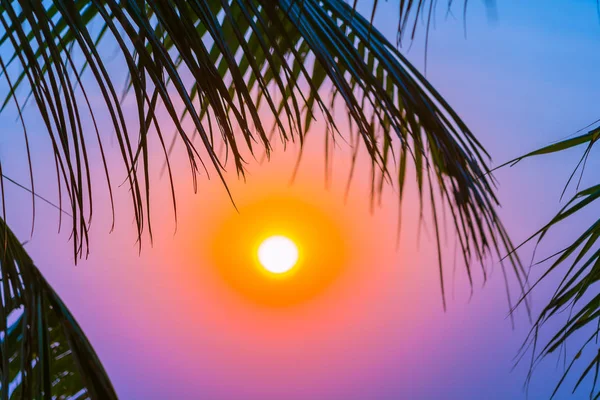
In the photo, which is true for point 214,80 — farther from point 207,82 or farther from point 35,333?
point 35,333

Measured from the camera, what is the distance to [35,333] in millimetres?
450

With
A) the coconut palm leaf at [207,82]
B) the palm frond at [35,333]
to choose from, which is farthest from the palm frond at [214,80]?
the palm frond at [35,333]

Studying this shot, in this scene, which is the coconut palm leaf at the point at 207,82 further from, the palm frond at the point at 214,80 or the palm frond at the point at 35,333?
the palm frond at the point at 35,333

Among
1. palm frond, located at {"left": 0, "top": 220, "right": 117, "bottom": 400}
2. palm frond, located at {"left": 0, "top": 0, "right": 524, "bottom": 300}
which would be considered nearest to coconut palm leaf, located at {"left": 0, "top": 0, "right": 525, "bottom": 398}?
palm frond, located at {"left": 0, "top": 0, "right": 524, "bottom": 300}

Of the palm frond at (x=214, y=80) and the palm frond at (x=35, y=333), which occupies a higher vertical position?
the palm frond at (x=214, y=80)

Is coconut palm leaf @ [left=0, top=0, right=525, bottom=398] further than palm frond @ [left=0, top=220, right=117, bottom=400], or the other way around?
palm frond @ [left=0, top=220, right=117, bottom=400]

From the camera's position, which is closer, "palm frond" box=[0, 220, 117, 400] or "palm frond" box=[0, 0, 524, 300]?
"palm frond" box=[0, 0, 524, 300]

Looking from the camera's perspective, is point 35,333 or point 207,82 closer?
point 207,82

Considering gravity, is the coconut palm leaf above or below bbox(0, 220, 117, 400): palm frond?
above

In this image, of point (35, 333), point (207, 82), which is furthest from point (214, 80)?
point (35, 333)

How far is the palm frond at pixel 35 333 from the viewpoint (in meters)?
0.42

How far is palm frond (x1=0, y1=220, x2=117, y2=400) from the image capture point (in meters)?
0.42

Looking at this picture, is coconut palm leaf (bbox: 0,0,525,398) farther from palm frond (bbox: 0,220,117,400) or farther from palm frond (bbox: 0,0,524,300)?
palm frond (bbox: 0,220,117,400)

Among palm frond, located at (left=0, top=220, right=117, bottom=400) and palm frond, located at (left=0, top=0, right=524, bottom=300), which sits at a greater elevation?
palm frond, located at (left=0, top=0, right=524, bottom=300)
